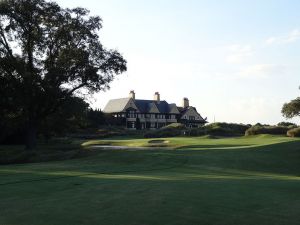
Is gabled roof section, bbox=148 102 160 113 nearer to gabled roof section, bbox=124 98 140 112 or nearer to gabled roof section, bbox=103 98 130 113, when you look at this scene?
gabled roof section, bbox=124 98 140 112

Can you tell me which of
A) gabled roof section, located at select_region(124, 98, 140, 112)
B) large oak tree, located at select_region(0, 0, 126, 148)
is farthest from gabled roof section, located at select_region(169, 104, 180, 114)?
large oak tree, located at select_region(0, 0, 126, 148)

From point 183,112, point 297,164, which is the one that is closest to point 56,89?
point 297,164

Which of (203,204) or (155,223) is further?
(203,204)

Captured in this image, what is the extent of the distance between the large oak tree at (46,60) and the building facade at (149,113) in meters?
69.7

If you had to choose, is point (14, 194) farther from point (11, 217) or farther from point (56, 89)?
point (56, 89)

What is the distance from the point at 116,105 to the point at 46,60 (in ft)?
265

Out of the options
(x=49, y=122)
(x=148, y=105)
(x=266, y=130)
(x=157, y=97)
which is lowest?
(x=266, y=130)

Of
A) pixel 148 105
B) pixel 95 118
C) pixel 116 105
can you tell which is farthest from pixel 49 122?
pixel 148 105

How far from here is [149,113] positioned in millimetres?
124500

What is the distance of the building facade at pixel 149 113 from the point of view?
121 m

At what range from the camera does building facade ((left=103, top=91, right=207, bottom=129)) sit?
121m

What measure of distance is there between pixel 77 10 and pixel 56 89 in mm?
8358

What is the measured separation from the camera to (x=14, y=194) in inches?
531

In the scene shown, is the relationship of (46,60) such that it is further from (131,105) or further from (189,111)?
(189,111)
